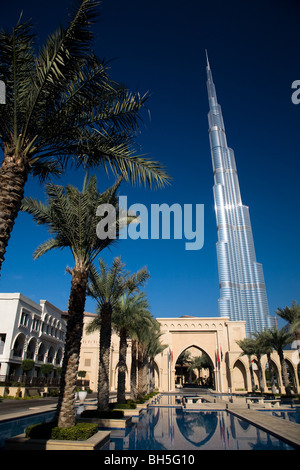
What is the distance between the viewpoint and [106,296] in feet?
47.5

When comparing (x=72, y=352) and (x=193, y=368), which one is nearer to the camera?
(x=72, y=352)

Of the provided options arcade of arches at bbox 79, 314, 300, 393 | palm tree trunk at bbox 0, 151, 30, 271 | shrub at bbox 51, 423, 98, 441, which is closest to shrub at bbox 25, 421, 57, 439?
shrub at bbox 51, 423, 98, 441

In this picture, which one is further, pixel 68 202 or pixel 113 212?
pixel 113 212

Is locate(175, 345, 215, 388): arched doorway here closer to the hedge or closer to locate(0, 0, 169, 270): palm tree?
the hedge

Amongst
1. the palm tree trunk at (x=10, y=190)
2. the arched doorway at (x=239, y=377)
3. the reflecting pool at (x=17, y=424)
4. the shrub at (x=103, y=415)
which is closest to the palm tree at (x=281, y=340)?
the arched doorway at (x=239, y=377)

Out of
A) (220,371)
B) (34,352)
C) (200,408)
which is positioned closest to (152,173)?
(200,408)

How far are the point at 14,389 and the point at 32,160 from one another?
2398 cm

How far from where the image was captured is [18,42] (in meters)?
5.73

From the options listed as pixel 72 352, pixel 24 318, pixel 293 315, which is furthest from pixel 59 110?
pixel 24 318

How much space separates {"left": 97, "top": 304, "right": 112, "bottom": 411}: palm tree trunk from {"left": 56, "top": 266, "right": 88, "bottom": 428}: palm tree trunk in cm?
507

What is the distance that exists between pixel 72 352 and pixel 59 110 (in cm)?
621

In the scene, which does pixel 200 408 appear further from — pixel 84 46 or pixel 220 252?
pixel 220 252

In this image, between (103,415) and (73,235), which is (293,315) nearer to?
(103,415)

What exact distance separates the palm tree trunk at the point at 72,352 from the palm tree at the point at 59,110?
3563mm
